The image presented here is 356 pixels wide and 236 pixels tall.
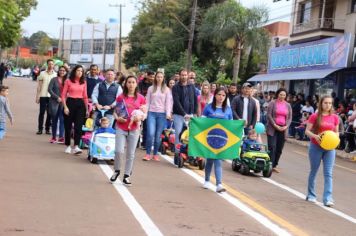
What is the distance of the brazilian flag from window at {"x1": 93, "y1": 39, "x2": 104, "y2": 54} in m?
112

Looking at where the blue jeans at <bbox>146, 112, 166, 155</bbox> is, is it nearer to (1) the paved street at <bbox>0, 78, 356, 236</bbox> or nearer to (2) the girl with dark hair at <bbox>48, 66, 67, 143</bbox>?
(1) the paved street at <bbox>0, 78, 356, 236</bbox>

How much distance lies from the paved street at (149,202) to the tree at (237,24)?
29545 millimetres

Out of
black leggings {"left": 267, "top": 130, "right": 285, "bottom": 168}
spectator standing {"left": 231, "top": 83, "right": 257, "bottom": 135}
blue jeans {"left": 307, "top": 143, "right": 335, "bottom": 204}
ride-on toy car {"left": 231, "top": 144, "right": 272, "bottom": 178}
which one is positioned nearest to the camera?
blue jeans {"left": 307, "top": 143, "right": 335, "bottom": 204}

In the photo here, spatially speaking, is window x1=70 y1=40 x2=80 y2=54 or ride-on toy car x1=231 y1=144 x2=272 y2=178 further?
window x1=70 y1=40 x2=80 y2=54

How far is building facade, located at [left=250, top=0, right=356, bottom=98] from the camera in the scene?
29.9 meters

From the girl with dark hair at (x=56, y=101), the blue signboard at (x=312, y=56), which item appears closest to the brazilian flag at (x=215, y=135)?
the girl with dark hair at (x=56, y=101)

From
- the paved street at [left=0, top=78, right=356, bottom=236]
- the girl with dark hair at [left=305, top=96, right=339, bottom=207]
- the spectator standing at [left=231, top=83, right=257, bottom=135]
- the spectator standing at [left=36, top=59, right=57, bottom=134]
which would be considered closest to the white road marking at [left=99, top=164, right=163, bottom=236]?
the paved street at [left=0, top=78, right=356, bottom=236]

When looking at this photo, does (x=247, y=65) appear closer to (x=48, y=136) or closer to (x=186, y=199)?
(x=48, y=136)

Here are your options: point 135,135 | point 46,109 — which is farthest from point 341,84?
point 135,135

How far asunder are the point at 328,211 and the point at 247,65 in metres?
45.4

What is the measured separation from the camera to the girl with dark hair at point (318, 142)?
402 inches

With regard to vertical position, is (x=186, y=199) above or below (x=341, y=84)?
below

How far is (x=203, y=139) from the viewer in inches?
430

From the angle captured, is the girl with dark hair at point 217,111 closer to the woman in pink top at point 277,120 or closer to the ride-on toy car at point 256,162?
the ride-on toy car at point 256,162
